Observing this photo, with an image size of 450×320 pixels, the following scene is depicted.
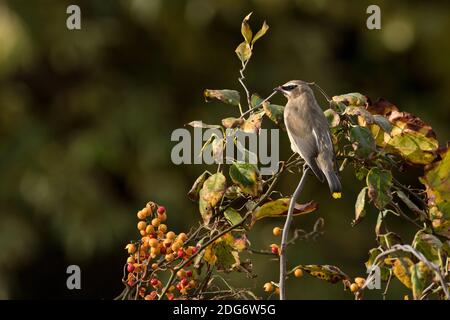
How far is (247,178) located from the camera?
136cm

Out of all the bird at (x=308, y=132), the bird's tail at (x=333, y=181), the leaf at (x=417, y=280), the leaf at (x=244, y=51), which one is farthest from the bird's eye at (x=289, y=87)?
the leaf at (x=417, y=280)

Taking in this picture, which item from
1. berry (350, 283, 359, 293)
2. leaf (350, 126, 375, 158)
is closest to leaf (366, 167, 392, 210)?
leaf (350, 126, 375, 158)

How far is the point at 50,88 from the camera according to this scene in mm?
6391

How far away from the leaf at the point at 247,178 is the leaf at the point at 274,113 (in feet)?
0.27

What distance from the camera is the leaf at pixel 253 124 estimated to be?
1354 mm

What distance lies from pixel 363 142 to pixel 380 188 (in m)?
0.07

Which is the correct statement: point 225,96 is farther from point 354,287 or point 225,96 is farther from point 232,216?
point 354,287

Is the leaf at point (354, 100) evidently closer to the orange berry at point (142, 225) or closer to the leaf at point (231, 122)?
the leaf at point (231, 122)

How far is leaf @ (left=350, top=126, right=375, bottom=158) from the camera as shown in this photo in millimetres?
1340

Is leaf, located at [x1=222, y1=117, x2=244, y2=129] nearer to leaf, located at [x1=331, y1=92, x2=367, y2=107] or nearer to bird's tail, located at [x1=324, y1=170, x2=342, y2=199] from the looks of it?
leaf, located at [x1=331, y1=92, x2=367, y2=107]

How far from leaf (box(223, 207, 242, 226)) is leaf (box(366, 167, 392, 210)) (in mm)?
198

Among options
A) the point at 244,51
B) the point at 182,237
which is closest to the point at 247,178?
the point at 182,237
